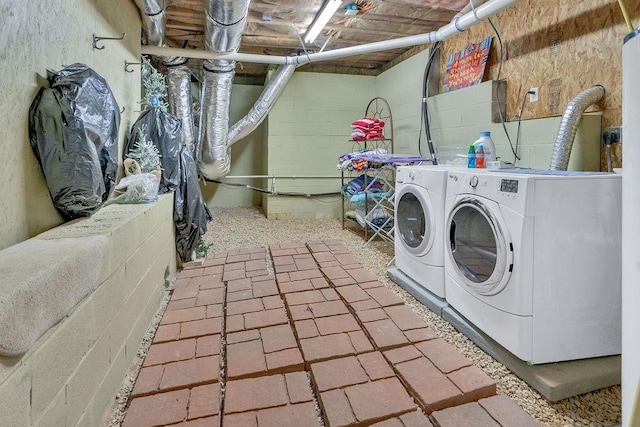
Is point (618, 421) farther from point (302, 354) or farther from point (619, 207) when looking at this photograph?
point (302, 354)

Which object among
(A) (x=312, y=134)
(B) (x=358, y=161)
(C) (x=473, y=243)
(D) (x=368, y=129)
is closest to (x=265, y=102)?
(A) (x=312, y=134)

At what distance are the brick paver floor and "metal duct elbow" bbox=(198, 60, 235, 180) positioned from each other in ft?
7.40

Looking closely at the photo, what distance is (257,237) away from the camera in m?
3.90

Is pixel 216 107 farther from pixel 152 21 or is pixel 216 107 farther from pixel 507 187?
pixel 507 187

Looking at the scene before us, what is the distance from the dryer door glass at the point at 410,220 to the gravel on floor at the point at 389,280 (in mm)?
362

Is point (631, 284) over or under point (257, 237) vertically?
over

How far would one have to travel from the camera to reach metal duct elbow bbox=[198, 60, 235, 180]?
3.90 meters

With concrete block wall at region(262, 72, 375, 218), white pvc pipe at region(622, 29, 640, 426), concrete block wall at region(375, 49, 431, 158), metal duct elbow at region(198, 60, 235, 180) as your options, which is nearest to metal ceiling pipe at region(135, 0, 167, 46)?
metal duct elbow at region(198, 60, 235, 180)

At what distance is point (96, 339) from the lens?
1.18 m

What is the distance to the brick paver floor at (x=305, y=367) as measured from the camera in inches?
48.3

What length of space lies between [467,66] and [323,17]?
1.39 metres

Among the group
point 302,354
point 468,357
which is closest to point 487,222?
point 468,357

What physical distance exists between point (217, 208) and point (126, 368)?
410 centimetres

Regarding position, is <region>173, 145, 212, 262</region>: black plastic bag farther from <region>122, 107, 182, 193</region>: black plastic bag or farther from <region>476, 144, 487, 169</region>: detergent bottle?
<region>476, 144, 487, 169</region>: detergent bottle
